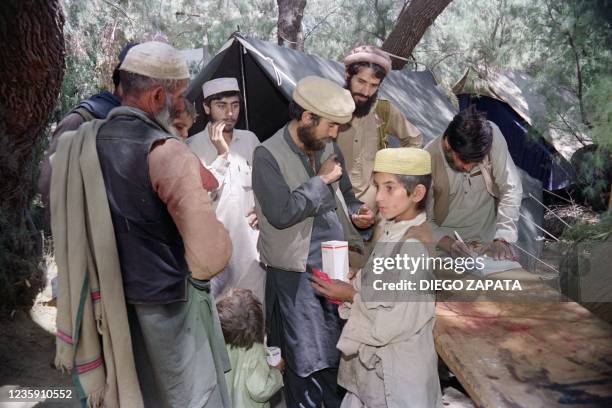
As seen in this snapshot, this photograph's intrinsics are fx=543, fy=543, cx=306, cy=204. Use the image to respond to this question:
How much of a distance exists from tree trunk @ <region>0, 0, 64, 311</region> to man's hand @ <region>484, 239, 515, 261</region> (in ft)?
10.1

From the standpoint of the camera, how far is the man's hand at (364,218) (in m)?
2.73

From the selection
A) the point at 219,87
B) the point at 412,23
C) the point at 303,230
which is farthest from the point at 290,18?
the point at 303,230

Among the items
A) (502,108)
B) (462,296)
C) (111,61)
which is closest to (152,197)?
(462,296)

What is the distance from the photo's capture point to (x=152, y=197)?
1.70m

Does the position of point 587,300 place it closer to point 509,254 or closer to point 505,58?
point 509,254

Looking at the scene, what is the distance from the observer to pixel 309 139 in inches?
96.2

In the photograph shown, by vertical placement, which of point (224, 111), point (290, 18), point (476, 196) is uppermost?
point (290, 18)

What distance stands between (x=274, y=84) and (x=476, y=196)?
7.13 ft

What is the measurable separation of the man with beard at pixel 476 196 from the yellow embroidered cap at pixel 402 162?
34.5 inches

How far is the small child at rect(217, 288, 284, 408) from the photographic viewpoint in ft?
7.75

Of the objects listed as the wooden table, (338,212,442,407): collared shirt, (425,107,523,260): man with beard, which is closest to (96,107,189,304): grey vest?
(338,212,442,407): collared shirt

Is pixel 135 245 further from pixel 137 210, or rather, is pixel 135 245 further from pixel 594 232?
pixel 594 232

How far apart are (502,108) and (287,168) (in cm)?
651

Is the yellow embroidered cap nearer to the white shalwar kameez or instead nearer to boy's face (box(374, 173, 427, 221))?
boy's face (box(374, 173, 427, 221))
